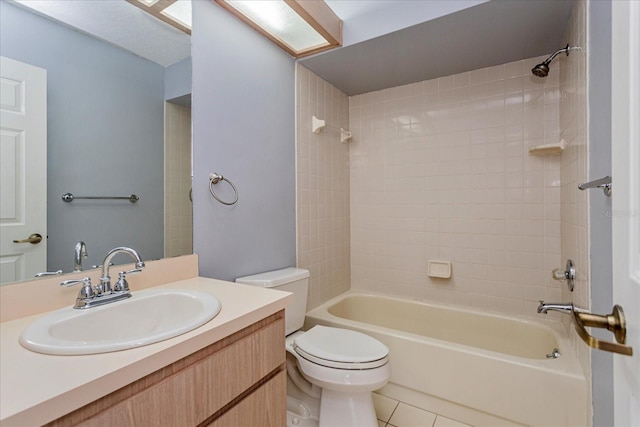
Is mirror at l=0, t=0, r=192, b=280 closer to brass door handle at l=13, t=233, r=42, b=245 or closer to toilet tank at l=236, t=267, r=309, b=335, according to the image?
brass door handle at l=13, t=233, r=42, b=245

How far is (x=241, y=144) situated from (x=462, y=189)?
157cm

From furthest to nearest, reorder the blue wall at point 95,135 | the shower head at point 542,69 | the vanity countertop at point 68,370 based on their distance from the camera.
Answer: the shower head at point 542,69 → the blue wall at point 95,135 → the vanity countertop at point 68,370

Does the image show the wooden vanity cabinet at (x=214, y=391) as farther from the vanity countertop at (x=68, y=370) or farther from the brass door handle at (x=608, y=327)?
the brass door handle at (x=608, y=327)

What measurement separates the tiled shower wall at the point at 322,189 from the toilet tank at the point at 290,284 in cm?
30

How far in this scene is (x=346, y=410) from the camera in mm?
1373

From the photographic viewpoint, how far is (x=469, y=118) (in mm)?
2150

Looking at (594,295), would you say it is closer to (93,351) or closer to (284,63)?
(93,351)

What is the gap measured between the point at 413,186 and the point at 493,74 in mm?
919

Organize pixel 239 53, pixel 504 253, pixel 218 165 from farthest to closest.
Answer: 1. pixel 504 253
2. pixel 239 53
3. pixel 218 165

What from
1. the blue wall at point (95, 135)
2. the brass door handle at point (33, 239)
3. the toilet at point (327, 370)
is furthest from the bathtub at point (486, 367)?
the brass door handle at point (33, 239)

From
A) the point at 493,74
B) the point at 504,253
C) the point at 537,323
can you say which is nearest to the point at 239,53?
the point at 493,74

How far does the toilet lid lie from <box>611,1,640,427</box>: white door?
36.8 inches

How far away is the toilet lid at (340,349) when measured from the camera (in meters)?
1.31

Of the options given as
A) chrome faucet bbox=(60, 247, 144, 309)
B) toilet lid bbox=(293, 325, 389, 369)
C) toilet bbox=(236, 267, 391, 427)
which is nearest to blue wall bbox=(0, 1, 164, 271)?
chrome faucet bbox=(60, 247, 144, 309)
